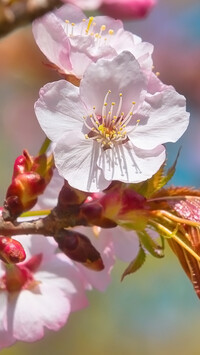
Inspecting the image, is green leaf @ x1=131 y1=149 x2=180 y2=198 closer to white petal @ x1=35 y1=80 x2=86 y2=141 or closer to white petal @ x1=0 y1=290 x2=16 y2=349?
white petal @ x1=35 y1=80 x2=86 y2=141

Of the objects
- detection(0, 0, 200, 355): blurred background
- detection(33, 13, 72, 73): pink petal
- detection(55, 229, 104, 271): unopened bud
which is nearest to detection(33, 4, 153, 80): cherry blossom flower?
detection(33, 13, 72, 73): pink petal

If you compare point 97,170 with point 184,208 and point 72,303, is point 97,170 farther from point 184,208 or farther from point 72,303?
point 72,303

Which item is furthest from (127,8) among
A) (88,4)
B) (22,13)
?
(22,13)

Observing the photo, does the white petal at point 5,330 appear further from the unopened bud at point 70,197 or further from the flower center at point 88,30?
the flower center at point 88,30

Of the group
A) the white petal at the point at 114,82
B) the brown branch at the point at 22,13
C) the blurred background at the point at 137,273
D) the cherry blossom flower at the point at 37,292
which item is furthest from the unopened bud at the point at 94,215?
the blurred background at the point at 137,273

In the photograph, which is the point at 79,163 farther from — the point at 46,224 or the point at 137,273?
the point at 137,273

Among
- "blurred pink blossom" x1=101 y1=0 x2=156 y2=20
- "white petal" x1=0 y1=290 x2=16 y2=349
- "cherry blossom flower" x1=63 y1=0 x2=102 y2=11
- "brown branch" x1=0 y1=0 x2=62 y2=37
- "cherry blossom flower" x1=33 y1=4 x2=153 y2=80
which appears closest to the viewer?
"brown branch" x1=0 y1=0 x2=62 y2=37

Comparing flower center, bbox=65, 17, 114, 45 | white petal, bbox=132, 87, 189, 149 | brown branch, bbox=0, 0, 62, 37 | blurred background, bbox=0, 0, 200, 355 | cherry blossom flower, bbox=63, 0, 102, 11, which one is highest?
cherry blossom flower, bbox=63, 0, 102, 11
